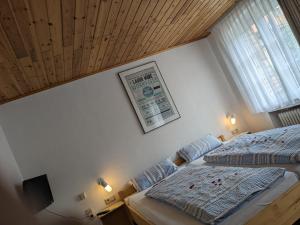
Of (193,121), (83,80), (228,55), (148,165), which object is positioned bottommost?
(148,165)

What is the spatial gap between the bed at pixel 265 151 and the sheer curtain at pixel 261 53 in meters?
0.80

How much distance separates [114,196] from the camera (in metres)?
3.58

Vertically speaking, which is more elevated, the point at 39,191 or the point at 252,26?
the point at 252,26

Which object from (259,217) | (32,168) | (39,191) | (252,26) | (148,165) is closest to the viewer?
(259,217)

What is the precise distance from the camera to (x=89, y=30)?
232 centimetres

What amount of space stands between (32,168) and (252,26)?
339 cm

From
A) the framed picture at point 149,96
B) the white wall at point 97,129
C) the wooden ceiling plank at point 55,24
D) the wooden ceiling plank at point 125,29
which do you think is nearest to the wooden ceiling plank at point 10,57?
the wooden ceiling plank at point 55,24

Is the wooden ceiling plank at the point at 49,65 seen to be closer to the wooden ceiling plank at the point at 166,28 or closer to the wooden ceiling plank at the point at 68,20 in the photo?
the wooden ceiling plank at the point at 68,20

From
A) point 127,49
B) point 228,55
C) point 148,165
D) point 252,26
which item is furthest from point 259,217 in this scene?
point 228,55

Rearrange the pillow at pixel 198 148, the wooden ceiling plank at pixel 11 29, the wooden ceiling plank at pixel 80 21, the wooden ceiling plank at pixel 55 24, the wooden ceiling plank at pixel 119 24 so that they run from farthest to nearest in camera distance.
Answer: the pillow at pixel 198 148, the wooden ceiling plank at pixel 119 24, the wooden ceiling plank at pixel 80 21, the wooden ceiling plank at pixel 55 24, the wooden ceiling plank at pixel 11 29

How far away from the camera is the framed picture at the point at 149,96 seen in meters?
3.87

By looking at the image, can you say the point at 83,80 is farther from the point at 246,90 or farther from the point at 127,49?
the point at 246,90

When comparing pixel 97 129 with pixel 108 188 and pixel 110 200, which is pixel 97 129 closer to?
pixel 108 188

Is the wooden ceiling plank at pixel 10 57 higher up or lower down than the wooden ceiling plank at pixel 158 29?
higher up
